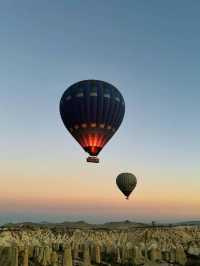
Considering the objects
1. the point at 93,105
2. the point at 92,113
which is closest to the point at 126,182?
the point at 92,113

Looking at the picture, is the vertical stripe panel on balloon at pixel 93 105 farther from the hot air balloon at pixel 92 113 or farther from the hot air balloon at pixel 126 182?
the hot air balloon at pixel 126 182

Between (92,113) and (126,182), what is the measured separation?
102 feet

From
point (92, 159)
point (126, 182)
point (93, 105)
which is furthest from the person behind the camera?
point (126, 182)

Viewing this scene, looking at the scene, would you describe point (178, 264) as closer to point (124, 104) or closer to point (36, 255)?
point (36, 255)

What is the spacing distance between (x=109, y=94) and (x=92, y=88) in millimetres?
2103

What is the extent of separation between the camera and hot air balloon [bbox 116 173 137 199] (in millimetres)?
83062

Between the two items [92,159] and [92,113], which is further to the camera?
[92,159]

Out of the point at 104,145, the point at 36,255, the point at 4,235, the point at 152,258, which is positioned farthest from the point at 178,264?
the point at 4,235

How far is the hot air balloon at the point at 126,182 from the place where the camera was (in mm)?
83062

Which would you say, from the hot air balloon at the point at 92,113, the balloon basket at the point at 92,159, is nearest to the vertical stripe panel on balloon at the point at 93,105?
the hot air balloon at the point at 92,113

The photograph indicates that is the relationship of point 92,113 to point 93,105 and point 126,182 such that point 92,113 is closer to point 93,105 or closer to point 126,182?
point 93,105

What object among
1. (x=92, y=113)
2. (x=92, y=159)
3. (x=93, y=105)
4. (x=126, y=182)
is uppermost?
(x=93, y=105)

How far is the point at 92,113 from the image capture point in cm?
5631

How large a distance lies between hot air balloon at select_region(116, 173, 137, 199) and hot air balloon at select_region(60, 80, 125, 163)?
2591cm
